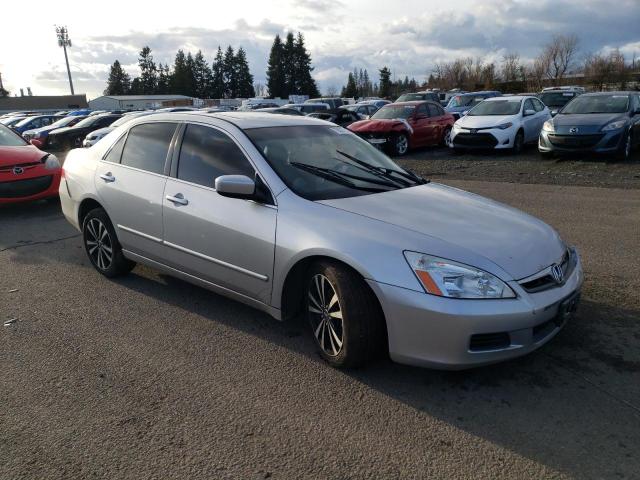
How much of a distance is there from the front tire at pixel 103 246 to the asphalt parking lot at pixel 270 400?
31 cm

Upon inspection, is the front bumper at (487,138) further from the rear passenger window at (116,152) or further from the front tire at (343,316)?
the front tire at (343,316)

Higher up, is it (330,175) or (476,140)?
(330,175)

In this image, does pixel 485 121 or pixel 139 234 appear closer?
pixel 139 234

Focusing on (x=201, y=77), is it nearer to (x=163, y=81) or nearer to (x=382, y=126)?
(x=163, y=81)

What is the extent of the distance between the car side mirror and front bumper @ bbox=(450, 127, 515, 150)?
11631 mm

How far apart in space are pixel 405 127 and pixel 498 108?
2.52 metres

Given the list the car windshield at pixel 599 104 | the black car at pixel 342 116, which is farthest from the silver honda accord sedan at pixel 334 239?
the black car at pixel 342 116

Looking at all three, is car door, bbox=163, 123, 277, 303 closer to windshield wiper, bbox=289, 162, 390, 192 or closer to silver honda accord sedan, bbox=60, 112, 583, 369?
silver honda accord sedan, bbox=60, 112, 583, 369

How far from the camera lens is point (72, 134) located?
22875 millimetres

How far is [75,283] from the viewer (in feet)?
17.0

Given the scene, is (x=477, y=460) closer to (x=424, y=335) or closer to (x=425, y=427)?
(x=425, y=427)

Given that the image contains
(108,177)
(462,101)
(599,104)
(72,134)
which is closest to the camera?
(108,177)

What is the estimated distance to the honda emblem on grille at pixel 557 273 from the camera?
3.27 m

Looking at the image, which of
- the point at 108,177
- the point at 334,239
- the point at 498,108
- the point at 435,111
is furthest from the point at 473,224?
the point at 435,111
